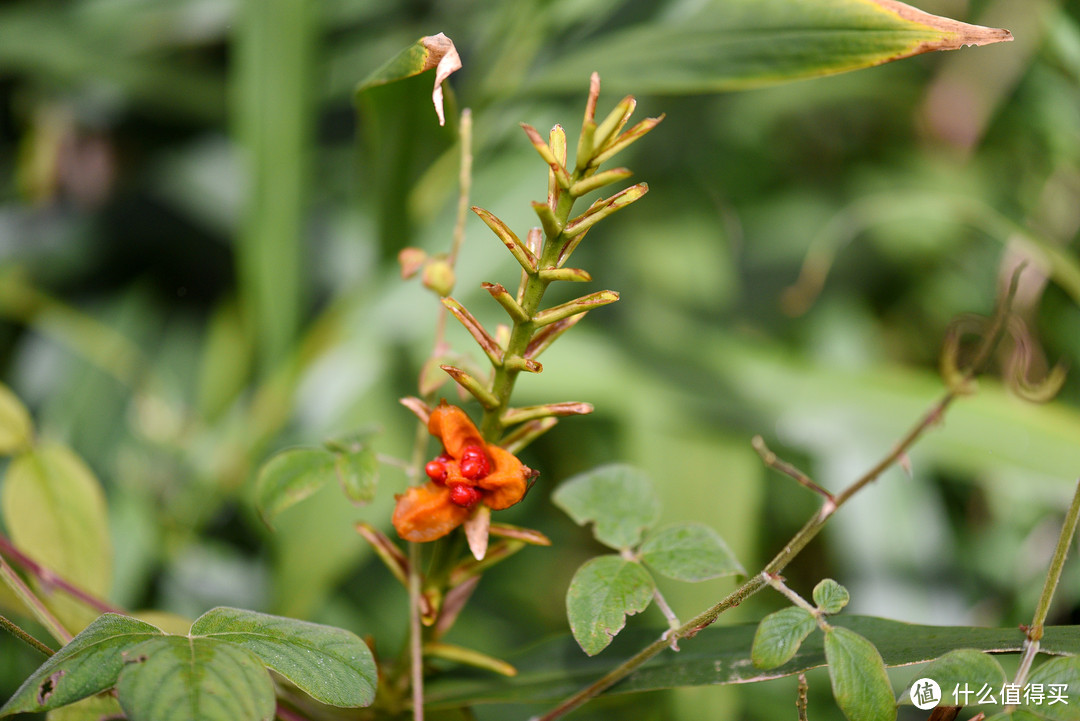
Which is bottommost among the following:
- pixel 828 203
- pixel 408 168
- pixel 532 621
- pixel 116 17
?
pixel 532 621

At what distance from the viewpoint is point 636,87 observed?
1.80 feet

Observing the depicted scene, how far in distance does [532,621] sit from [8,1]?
0.91 metres

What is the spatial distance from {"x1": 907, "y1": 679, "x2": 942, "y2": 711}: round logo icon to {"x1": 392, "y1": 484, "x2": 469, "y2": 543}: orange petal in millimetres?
181

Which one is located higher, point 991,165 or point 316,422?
point 991,165

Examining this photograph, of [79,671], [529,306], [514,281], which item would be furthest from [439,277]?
[514,281]

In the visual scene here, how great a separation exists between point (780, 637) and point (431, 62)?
26cm

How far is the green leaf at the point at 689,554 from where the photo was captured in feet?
0.98

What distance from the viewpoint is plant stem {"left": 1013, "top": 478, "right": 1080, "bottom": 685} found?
10.6 inches

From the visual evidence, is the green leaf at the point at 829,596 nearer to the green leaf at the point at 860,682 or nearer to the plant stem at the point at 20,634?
the green leaf at the point at 860,682

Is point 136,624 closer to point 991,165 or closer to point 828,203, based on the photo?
point 828,203

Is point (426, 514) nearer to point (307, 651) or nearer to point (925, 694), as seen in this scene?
point (307, 651)

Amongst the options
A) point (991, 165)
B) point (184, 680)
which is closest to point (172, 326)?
point (184, 680)

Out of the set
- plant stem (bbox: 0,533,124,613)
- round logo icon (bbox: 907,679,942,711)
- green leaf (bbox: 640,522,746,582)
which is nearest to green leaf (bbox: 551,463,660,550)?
green leaf (bbox: 640,522,746,582)

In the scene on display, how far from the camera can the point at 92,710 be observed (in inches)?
12.2
